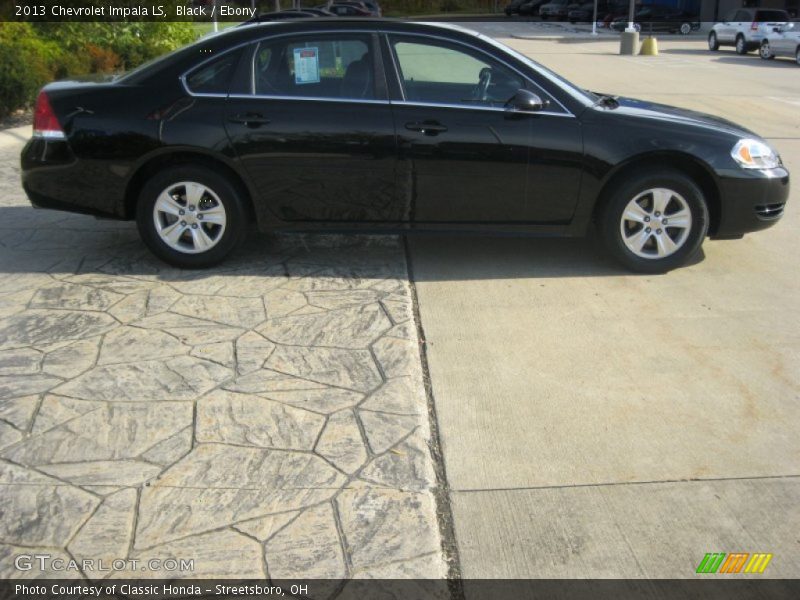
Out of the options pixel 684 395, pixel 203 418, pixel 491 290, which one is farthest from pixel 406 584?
pixel 491 290

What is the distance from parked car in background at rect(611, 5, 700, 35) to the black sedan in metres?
40.9

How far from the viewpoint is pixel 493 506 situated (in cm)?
358

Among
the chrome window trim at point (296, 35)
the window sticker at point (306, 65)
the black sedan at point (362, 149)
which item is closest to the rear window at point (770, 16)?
the black sedan at point (362, 149)

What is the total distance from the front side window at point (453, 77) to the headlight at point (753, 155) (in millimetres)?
1560

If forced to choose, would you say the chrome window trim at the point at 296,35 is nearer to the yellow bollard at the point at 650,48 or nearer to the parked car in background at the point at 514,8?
the yellow bollard at the point at 650,48

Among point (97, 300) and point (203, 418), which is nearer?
point (203, 418)

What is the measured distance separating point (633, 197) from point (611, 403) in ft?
6.87

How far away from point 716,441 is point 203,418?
237 cm

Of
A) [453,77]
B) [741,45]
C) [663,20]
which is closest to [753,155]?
[453,77]

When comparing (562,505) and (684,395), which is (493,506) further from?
(684,395)

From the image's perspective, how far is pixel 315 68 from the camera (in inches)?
236

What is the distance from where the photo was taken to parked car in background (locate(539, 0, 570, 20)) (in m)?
54.7

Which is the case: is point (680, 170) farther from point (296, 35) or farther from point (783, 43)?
point (783, 43)

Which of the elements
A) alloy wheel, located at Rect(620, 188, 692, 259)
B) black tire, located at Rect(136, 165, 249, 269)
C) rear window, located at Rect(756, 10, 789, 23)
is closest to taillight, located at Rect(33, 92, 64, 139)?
black tire, located at Rect(136, 165, 249, 269)
